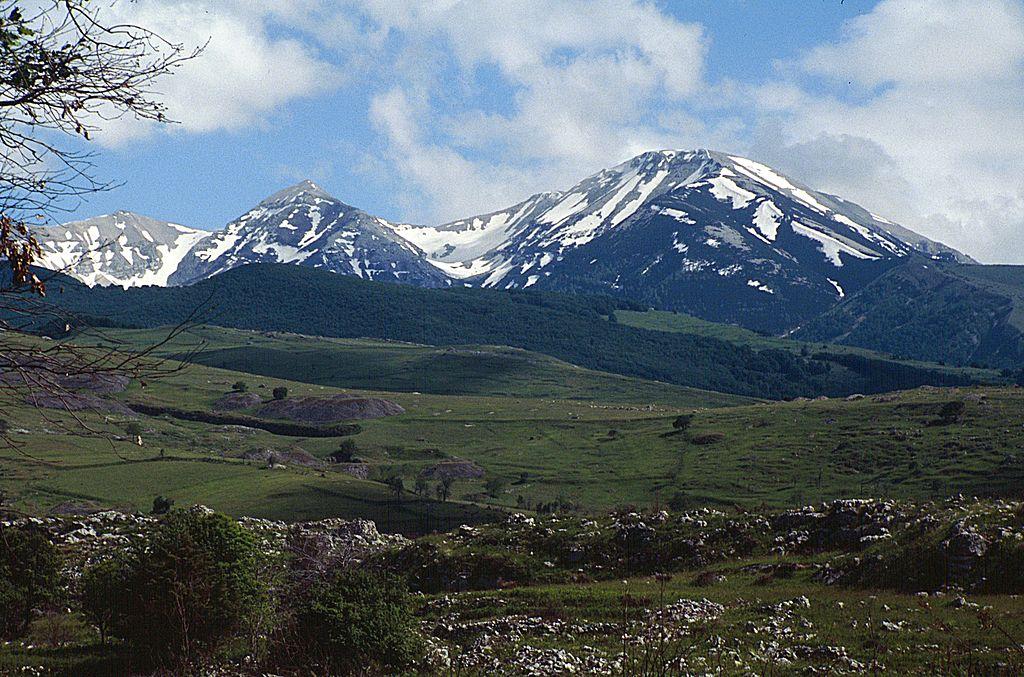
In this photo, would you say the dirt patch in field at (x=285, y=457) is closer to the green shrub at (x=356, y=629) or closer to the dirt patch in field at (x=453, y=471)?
the dirt patch in field at (x=453, y=471)

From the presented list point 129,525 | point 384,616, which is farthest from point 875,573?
point 129,525

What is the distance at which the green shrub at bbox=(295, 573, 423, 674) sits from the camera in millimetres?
22828

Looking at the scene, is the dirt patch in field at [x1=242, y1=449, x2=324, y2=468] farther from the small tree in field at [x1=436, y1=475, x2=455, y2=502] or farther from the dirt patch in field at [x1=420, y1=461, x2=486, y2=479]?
the small tree in field at [x1=436, y1=475, x2=455, y2=502]

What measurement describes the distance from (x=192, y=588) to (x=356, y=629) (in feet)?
17.2

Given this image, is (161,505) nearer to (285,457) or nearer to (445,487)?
(445,487)

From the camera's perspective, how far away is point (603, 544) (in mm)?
41688

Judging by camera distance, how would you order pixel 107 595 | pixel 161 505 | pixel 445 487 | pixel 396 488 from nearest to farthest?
pixel 107 595
pixel 161 505
pixel 396 488
pixel 445 487

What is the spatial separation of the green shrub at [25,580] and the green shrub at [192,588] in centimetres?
585

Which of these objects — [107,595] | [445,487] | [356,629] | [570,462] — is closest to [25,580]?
[107,595]

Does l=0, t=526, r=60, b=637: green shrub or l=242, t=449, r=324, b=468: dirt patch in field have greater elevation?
l=0, t=526, r=60, b=637: green shrub

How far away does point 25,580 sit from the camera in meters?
32.3

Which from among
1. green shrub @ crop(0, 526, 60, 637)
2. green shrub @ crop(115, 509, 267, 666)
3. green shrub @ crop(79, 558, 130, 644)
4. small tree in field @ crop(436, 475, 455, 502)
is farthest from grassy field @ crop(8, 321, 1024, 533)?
green shrub @ crop(115, 509, 267, 666)

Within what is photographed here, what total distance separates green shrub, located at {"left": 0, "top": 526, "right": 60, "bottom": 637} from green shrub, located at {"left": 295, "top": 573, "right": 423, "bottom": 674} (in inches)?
553

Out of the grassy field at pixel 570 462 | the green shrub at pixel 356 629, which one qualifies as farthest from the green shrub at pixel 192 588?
the grassy field at pixel 570 462
